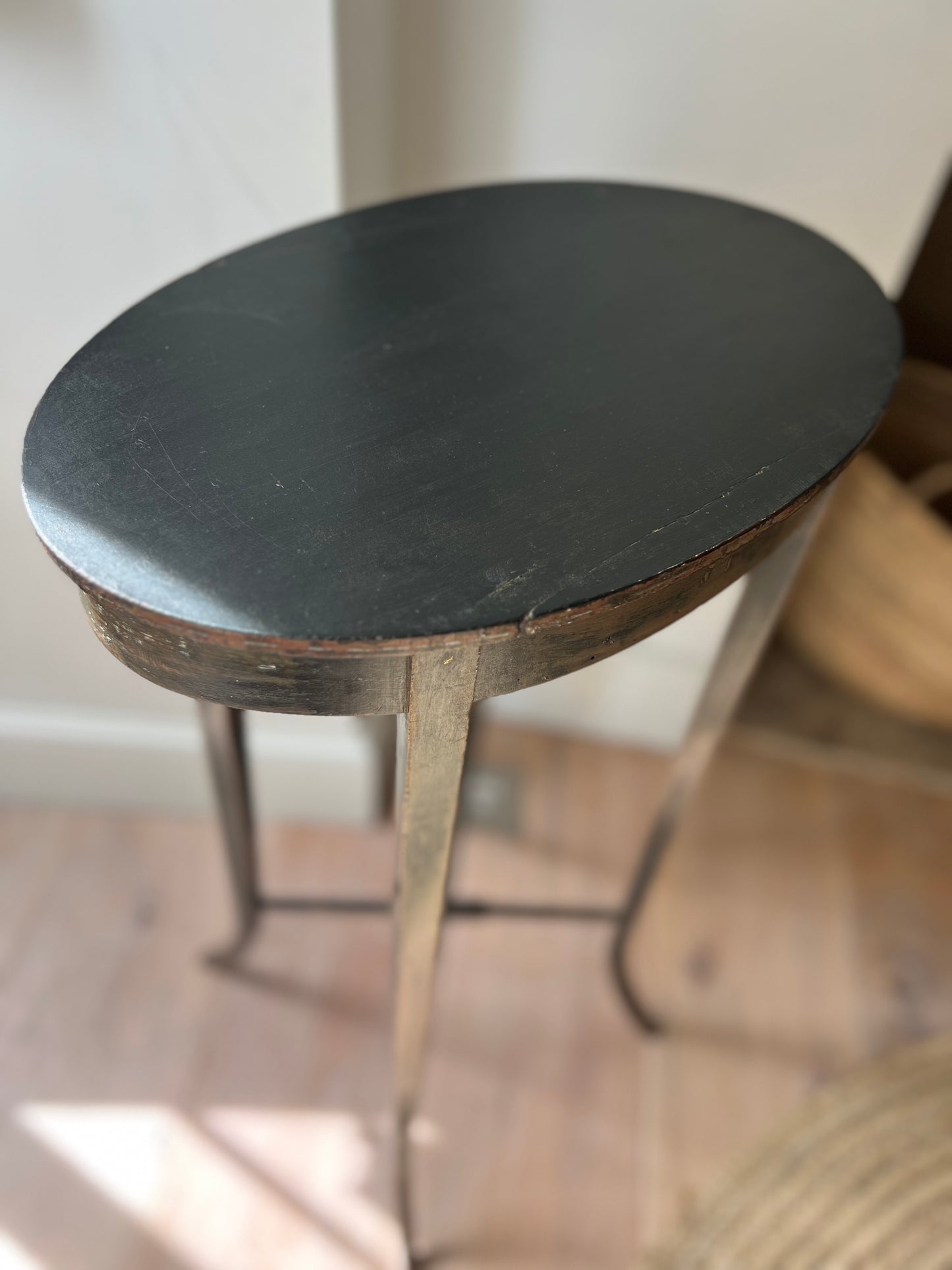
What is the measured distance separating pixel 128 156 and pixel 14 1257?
3.23ft

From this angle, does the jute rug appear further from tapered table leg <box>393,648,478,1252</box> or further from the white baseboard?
the white baseboard

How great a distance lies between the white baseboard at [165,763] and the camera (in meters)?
1.19

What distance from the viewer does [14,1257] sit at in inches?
35.6

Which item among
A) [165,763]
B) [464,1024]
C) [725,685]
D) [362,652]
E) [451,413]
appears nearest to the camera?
[362,652]

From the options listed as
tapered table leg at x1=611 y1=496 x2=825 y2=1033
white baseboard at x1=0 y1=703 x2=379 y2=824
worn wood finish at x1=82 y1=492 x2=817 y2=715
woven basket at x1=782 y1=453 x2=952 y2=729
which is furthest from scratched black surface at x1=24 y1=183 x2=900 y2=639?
white baseboard at x1=0 y1=703 x2=379 y2=824

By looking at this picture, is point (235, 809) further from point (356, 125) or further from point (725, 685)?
point (356, 125)

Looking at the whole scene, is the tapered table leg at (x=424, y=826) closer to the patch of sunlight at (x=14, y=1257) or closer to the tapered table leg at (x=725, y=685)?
the tapered table leg at (x=725, y=685)

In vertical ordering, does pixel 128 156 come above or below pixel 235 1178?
above

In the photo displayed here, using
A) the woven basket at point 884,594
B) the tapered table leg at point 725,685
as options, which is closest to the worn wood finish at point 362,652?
the tapered table leg at point 725,685

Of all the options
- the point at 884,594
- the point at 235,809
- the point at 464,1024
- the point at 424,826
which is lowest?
the point at 464,1024

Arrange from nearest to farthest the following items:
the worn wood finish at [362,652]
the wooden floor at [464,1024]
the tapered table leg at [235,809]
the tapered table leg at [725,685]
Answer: the worn wood finish at [362,652]
the tapered table leg at [725,685]
the tapered table leg at [235,809]
the wooden floor at [464,1024]

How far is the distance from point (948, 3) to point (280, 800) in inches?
43.2

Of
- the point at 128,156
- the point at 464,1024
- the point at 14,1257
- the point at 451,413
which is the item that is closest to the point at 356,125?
the point at 128,156

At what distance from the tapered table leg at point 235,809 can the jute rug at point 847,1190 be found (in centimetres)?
53
